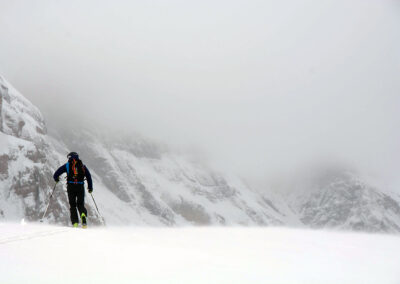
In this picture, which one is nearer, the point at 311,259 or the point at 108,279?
the point at 108,279

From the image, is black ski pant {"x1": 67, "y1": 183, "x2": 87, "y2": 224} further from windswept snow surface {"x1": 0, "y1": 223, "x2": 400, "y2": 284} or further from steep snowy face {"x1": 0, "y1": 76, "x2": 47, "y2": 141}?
steep snowy face {"x1": 0, "y1": 76, "x2": 47, "y2": 141}

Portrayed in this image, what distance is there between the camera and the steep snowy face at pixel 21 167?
14538cm

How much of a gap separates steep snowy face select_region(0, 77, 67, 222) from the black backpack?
417 ft

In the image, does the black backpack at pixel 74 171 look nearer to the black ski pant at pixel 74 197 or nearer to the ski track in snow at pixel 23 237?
the black ski pant at pixel 74 197

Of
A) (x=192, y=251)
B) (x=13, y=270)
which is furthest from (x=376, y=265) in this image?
(x=13, y=270)

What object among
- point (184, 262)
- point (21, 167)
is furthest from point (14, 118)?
point (184, 262)

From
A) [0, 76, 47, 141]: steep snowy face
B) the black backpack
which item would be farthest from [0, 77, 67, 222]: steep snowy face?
the black backpack

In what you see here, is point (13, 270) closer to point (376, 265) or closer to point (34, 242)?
point (34, 242)

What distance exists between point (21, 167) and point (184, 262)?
165 meters

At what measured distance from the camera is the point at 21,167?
15838cm

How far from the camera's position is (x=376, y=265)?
31.6 feet

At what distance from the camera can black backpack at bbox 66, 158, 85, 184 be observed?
18328 mm

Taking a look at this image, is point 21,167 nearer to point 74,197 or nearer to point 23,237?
point 74,197

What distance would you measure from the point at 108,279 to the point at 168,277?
1.05 m
